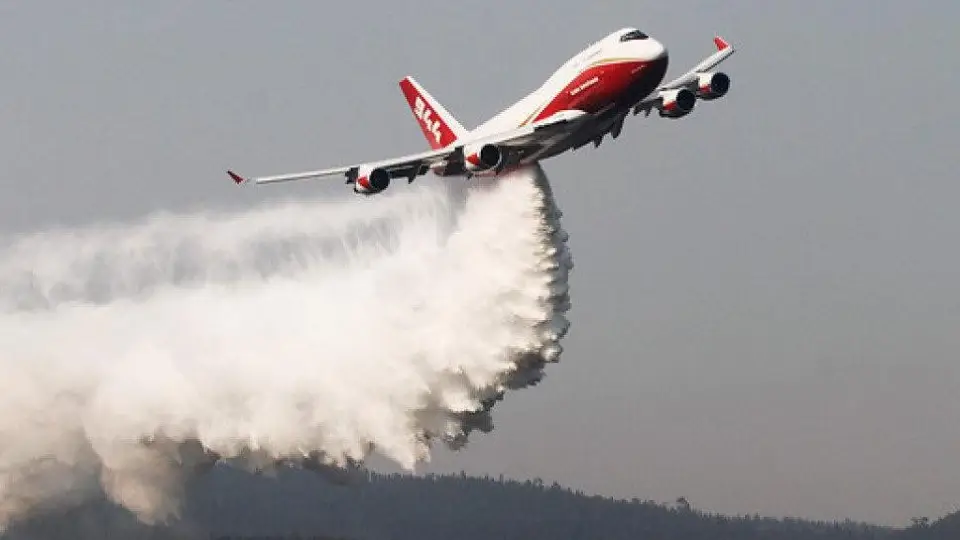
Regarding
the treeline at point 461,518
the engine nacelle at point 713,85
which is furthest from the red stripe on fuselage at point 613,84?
the treeline at point 461,518

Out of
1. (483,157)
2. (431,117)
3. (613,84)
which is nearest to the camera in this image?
(613,84)

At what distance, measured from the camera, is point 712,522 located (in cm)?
17238

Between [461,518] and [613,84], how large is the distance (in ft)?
419

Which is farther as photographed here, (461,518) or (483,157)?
(461,518)

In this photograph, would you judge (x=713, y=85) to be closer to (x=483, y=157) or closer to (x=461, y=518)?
(x=483, y=157)

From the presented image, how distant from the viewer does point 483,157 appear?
48.9 metres

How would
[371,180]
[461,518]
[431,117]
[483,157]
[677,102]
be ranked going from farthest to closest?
1. [461,518]
2. [431,117]
3. [677,102]
4. [371,180]
5. [483,157]

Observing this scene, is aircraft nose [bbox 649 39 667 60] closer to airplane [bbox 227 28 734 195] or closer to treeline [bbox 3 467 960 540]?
airplane [bbox 227 28 734 195]

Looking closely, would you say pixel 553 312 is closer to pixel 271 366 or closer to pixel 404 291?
pixel 404 291

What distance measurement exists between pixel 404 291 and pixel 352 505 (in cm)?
10558

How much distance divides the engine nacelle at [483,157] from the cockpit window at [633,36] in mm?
4738

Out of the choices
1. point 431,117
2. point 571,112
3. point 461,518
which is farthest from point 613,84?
point 461,518

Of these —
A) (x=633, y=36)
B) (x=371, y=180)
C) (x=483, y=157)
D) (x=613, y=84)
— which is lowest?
(x=483, y=157)

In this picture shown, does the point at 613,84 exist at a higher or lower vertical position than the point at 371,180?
higher
